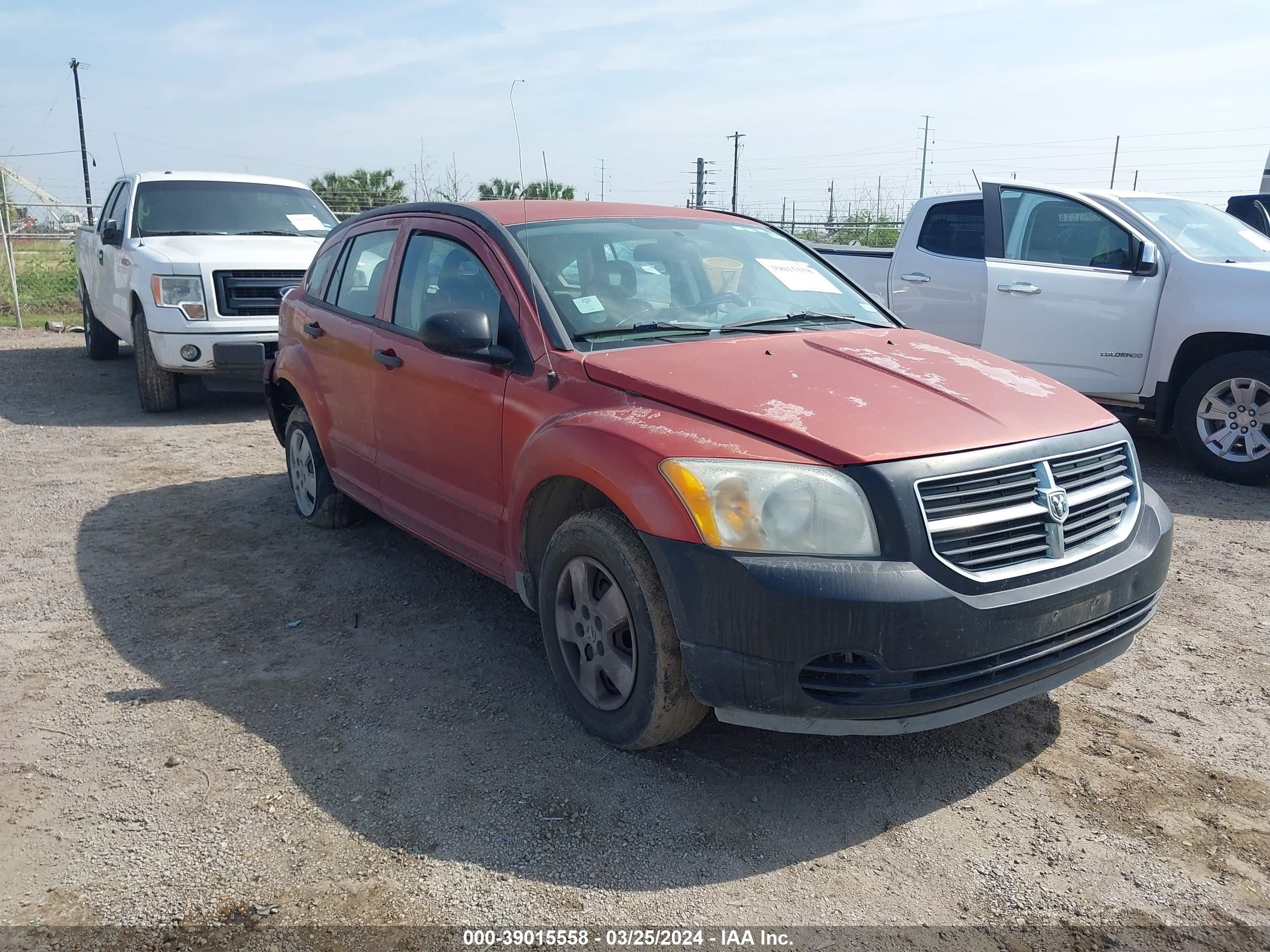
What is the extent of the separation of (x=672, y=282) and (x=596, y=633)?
152cm

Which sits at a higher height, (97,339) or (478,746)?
(97,339)

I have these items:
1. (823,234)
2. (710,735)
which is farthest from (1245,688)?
(823,234)

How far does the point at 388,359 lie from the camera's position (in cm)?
428

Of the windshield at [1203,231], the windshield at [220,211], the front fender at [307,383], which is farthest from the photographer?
the windshield at [220,211]

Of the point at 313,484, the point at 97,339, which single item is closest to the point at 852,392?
the point at 313,484

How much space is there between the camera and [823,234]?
26203 millimetres

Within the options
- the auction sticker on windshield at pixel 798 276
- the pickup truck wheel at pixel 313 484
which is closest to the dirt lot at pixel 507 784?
the pickup truck wheel at pixel 313 484

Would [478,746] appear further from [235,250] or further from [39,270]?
[39,270]

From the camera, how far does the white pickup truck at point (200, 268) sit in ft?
27.1

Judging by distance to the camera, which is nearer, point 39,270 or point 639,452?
point 639,452

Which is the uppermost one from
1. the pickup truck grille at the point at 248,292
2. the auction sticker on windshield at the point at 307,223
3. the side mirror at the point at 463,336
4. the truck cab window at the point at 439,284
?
the auction sticker on windshield at the point at 307,223

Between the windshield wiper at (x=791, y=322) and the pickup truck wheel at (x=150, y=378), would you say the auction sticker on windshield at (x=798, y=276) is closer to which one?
the windshield wiper at (x=791, y=322)

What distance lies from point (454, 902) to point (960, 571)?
5.14 feet

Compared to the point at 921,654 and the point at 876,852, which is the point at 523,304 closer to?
the point at 921,654
